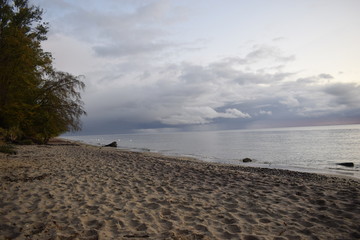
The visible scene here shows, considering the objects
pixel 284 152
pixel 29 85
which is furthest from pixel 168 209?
pixel 284 152

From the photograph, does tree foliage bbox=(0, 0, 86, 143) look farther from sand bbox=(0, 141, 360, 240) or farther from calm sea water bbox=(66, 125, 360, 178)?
calm sea water bbox=(66, 125, 360, 178)

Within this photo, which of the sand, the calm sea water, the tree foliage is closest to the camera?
the sand

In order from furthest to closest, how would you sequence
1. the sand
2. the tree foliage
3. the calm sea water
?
1. the calm sea water
2. the tree foliage
3. the sand

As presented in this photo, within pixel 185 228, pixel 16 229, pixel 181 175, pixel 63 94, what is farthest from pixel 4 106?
pixel 185 228

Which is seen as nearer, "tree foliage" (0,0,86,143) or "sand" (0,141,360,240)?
"sand" (0,141,360,240)

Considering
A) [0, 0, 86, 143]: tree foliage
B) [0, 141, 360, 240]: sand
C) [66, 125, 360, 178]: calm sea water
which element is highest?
[0, 0, 86, 143]: tree foliage

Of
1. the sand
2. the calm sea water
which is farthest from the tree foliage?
the calm sea water

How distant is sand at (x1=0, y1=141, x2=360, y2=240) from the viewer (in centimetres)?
441

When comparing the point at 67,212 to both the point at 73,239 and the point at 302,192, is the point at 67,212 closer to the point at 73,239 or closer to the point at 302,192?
the point at 73,239

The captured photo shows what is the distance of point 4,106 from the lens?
650 inches

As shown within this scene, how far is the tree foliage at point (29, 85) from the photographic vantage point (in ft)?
46.8

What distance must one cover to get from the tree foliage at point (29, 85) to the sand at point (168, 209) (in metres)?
8.83

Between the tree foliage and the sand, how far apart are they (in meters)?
8.83

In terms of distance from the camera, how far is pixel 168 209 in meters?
5.67
